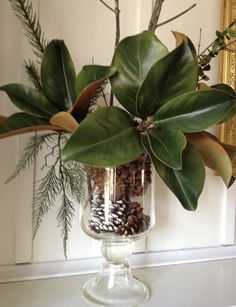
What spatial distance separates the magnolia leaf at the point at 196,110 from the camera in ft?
1.75

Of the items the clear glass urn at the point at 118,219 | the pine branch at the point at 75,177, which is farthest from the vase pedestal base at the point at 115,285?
the pine branch at the point at 75,177

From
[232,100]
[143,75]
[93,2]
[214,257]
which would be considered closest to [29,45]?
[93,2]

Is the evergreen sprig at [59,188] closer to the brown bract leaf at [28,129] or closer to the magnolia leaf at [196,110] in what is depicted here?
the brown bract leaf at [28,129]

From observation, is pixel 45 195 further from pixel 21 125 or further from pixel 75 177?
pixel 21 125

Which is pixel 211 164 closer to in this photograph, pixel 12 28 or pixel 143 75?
pixel 143 75

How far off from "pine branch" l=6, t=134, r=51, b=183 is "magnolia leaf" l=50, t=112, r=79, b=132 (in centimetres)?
17

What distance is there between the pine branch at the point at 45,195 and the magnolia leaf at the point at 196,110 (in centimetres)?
29

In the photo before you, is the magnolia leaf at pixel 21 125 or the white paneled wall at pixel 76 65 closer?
the magnolia leaf at pixel 21 125

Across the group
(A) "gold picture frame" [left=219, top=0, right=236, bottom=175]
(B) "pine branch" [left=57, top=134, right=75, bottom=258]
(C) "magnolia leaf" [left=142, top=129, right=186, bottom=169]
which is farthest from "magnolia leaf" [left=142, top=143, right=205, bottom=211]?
(A) "gold picture frame" [left=219, top=0, right=236, bottom=175]

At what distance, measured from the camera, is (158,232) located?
2.91ft

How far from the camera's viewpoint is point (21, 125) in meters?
0.59

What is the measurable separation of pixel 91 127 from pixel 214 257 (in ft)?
1.97

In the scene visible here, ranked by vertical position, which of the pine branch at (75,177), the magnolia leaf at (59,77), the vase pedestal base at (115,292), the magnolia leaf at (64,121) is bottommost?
the vase pedestal base at (115,292)

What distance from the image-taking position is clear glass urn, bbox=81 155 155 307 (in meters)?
0.63
